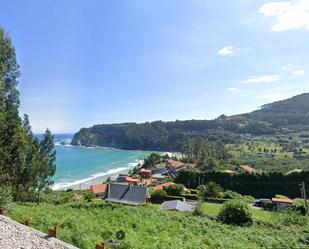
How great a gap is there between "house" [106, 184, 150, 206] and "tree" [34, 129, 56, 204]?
46.4 feet

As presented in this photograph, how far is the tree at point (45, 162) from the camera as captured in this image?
2586 centimetres

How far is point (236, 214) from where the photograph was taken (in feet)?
66.8

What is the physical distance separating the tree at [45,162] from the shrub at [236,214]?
16.2 meters

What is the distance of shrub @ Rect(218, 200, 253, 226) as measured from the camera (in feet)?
66.0

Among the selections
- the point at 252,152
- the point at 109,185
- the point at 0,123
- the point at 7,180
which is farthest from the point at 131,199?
the point at 252,152

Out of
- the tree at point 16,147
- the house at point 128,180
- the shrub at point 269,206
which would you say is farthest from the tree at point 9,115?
the house at point 128,180

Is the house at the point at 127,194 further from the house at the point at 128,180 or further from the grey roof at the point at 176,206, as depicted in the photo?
the house at the point at 128,180

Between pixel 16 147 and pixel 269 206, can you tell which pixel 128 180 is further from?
pixel 16 147

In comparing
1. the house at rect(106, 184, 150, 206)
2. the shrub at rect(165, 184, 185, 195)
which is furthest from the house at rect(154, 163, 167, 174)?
the house at rect(106, 184, 150, 206)

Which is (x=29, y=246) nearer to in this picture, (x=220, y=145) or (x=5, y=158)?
(x=5, y=158)

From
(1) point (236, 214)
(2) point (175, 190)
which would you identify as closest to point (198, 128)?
(2) point (175, 190)

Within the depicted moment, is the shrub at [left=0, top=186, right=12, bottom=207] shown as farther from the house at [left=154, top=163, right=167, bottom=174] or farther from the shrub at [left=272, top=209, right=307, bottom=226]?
the house at [left=154, top=163, right=167, bottom=174]

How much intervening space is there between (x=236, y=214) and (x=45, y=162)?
1733cm

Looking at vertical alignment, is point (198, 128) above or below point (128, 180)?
above
